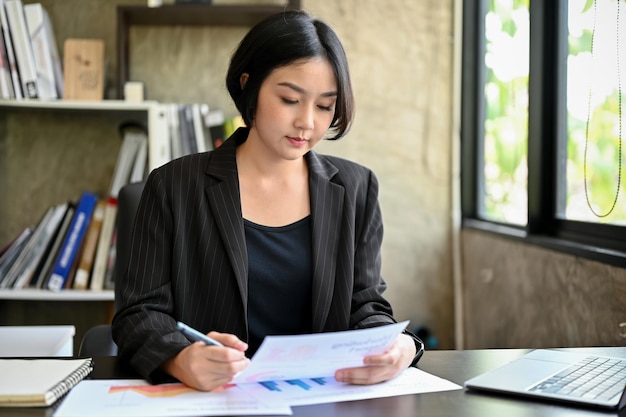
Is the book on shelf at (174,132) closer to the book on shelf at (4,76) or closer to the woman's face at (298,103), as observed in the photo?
the book on shelf at (4,76)

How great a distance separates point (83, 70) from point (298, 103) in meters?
1.73

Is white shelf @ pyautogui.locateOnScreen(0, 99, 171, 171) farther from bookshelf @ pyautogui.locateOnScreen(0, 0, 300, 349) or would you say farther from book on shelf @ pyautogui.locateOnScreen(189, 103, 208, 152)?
bookshelf @ pyautogui.locateOnScreen(0, 0, 300, 349)

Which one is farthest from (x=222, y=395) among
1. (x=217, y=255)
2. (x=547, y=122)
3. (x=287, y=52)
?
(x=547, y=122)

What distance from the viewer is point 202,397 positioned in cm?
111

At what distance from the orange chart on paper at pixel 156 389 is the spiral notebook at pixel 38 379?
0.22 ft

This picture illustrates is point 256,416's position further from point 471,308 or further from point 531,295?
point 471,308

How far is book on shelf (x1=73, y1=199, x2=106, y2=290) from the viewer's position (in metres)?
2.89

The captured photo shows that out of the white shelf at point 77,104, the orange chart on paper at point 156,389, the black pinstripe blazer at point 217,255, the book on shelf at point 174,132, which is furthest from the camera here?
the book on shelf at point 174,132

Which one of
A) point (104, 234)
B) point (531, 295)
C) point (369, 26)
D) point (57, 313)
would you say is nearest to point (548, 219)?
point (531, 295)

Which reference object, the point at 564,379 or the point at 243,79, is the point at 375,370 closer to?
the point at 564,379

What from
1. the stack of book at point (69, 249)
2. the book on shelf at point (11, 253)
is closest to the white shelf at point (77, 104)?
the stack of book at point (69, 249)

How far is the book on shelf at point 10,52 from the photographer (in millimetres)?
2826

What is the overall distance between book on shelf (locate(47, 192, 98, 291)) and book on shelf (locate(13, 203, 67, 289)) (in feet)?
0.18

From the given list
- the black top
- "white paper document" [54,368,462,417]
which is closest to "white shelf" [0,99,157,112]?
the black top
